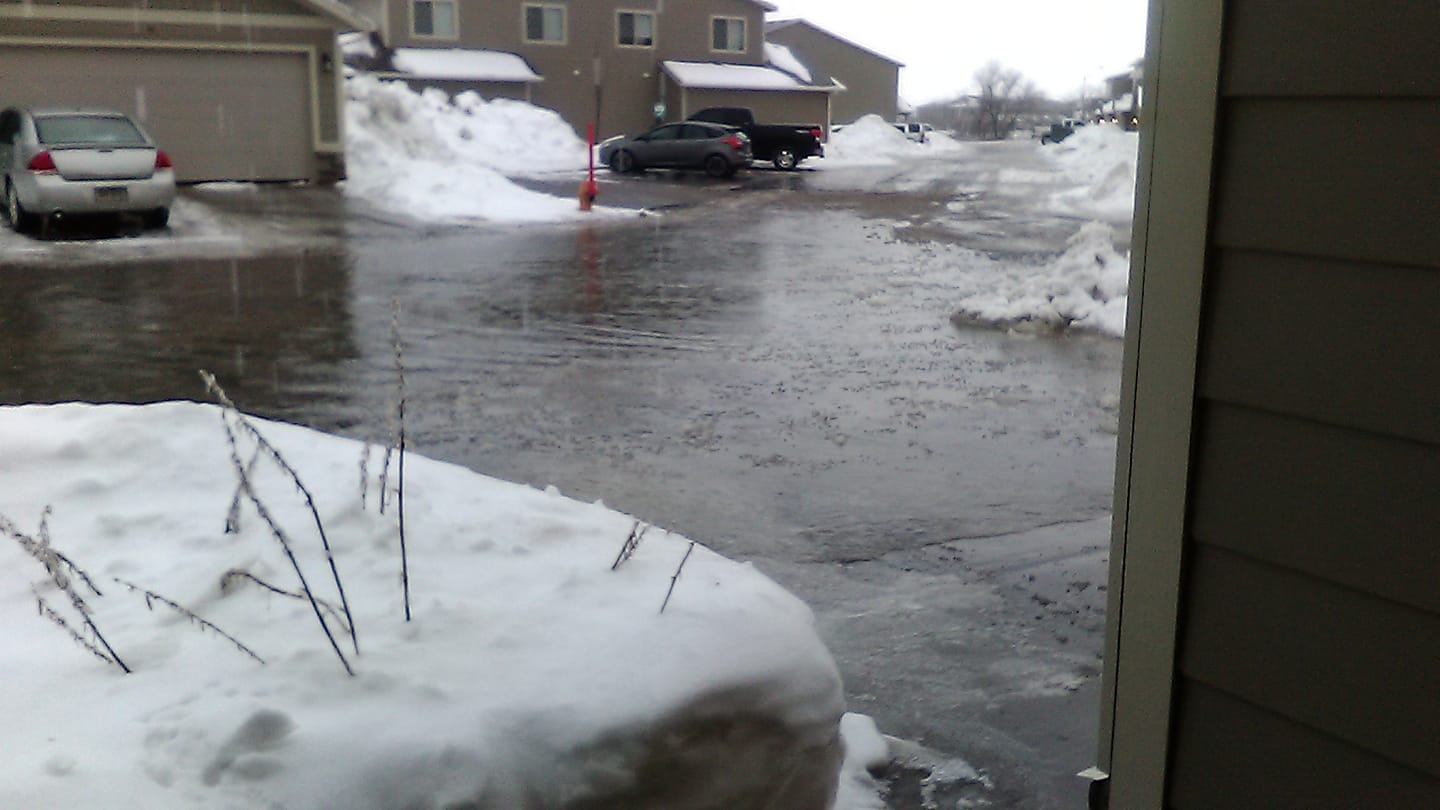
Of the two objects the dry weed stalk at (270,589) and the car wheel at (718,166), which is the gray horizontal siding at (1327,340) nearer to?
the dry weed stalk at (270,589)

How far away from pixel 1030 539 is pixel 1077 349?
4.69 meters

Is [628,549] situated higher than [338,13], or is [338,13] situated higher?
[338,13]

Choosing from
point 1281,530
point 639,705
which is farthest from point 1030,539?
point 1281,530

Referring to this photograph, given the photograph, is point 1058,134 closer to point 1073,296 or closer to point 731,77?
point 731,77

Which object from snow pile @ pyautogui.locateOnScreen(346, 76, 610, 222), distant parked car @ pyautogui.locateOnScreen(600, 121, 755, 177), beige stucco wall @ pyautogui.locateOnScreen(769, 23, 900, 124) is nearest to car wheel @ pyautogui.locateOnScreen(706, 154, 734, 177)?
distant parked car @ pyautogui.locateOnScreen(600, 121, 755, 177)

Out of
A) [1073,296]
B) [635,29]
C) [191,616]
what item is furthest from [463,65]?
[191,616]

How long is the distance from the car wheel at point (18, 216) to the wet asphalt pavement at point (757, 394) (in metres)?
1.16

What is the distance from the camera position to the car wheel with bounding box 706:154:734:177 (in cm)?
3319

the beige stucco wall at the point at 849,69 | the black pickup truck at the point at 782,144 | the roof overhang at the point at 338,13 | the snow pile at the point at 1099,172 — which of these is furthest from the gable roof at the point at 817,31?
the roof overhang at the point at 338,13

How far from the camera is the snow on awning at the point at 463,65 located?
4109 centimetres

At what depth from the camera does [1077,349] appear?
10.4 metres

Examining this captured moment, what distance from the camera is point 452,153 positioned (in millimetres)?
31375

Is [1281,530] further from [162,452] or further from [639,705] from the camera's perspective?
[162,452]

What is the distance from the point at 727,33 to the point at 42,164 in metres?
33.4
